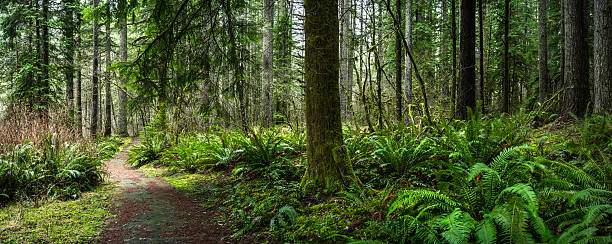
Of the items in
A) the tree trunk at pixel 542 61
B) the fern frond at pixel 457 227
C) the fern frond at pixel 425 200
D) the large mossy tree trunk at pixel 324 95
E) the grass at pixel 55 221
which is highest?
the tree trunk at pixel 542 61

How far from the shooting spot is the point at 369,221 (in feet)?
8.73

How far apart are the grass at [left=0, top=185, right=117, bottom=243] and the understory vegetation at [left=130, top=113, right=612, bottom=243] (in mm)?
1406

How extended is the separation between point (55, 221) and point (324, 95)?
3.55 m

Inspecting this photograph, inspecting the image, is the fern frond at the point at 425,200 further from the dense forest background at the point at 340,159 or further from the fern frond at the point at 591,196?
the fern frond at the point at 591,196

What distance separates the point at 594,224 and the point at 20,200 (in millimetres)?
6136

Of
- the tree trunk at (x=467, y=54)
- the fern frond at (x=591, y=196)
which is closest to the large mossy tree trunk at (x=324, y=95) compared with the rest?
the fern frond at (x=591, y=196)

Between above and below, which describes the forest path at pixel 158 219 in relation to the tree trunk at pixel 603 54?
below

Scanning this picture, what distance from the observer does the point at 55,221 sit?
3561 mm

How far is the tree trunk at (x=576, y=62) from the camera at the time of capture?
8.23 metres

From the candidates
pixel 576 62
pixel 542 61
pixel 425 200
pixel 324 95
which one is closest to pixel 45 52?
pixel 324 95

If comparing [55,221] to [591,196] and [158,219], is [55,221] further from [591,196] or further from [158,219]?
[591,196]

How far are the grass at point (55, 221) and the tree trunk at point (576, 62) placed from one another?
10894mm

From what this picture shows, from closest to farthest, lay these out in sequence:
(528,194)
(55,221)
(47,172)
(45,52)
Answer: (528,194) → (55,221) → (47,172) → (45,52)

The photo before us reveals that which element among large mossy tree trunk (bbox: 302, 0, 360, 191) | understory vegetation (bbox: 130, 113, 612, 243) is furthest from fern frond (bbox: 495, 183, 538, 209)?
large mossy tree trunk (bbox: 302, 0, 360, 191)
